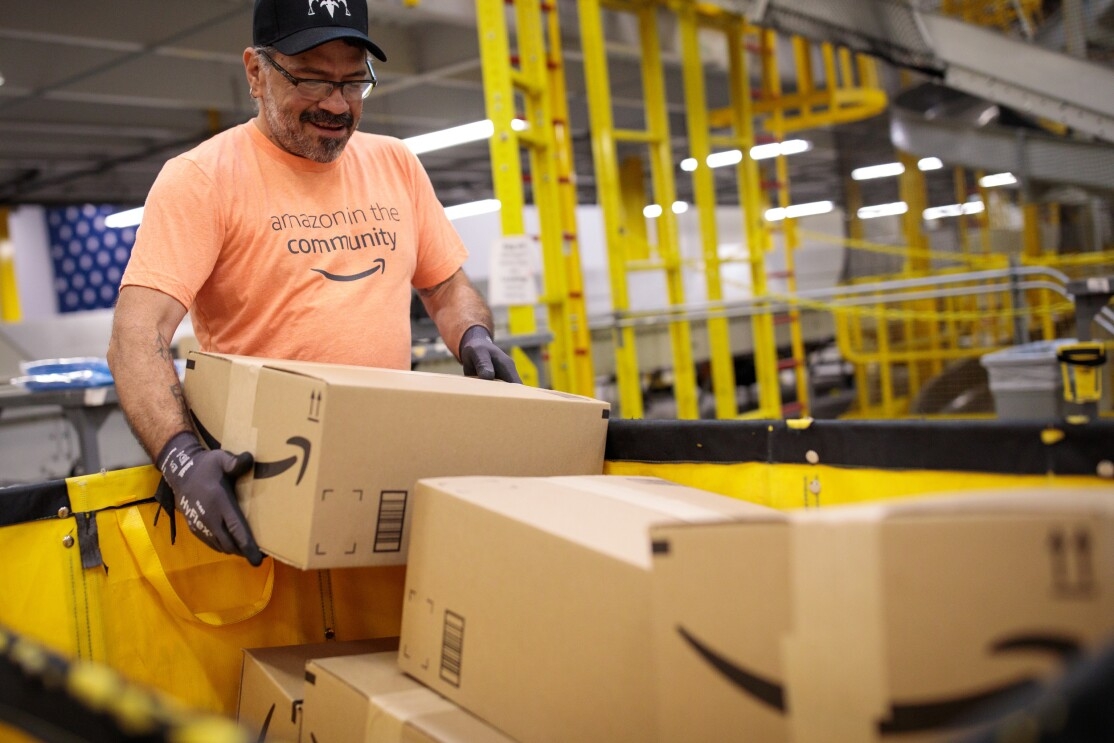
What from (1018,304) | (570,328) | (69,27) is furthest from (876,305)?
→ (69,27)

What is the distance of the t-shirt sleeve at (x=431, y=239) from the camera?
2.30m

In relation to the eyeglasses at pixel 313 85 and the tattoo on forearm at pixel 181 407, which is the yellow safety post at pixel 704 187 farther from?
the tattoo on forearm at pixel 181 407

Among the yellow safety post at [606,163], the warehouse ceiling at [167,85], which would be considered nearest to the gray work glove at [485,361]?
the warehouse ceiling at [167,85]

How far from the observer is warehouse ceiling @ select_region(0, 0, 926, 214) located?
767cm

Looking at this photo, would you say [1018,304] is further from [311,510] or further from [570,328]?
[311,510]

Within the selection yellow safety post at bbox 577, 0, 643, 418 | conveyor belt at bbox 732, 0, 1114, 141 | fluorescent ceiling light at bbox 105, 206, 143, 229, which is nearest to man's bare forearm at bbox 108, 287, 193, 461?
yellow safety post at bbox 577, 0, 643, 418

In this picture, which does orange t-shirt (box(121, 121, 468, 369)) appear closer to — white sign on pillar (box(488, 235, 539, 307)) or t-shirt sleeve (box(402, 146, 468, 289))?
t-shirt sleeve (box(402, 146, 468, 289))

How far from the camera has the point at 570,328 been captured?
18.8 feet

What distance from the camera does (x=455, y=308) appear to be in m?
2.38

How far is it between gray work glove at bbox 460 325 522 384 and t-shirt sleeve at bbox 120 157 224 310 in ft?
1.94

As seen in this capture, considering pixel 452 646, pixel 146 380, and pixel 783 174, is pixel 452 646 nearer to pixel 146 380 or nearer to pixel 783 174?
pixel 146 380

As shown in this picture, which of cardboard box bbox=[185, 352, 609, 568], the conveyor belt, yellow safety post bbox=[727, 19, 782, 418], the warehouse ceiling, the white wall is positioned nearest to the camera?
cardboard box bbox=[185, 352, 609, 568]

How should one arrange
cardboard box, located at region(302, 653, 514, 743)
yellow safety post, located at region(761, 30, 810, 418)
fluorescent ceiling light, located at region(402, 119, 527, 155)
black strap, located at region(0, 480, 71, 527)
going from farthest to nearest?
fluorescent ceiling light, located at region(402, 119, 527, 155) → yellow safety post, located at region(761, 30, 810, 418) → black strap, located at region(0, 480, 71, 527) → cardboard box, located at region(302, 653, 514, 743)

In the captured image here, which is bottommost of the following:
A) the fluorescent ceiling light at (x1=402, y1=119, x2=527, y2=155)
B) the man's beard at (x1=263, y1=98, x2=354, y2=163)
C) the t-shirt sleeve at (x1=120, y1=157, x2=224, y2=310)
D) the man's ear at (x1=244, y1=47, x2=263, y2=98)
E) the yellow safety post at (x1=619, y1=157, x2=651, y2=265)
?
the t-shirt sleeve at (x1=120, y1=157, x2=224, y2=310)
